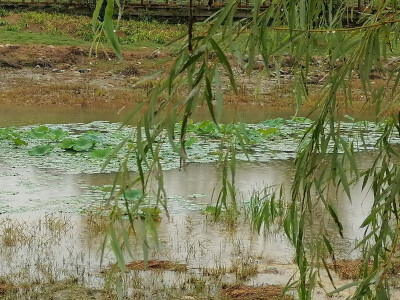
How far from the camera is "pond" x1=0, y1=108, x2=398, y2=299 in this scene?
4.56 metres

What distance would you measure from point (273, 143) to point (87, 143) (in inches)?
96.9

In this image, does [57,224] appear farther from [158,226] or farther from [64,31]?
[64,31]

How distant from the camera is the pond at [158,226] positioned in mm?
4559

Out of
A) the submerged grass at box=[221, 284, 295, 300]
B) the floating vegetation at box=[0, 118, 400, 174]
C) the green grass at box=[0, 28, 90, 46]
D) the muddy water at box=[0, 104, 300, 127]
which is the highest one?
the green grass at box=[0, 28, 90, 46]

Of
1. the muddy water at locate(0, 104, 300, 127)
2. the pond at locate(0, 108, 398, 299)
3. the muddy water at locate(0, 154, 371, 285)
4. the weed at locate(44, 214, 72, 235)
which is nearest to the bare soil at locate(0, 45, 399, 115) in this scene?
the muddy water at locate(0, 104, 300, 127)

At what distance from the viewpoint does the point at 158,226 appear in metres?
5.89

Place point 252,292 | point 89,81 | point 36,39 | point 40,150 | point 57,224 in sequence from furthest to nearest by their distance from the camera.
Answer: point 36,39 → point 89,81 → point 40,150 → point 57,224 → point 252,292

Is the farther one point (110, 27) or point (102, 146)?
point (102, 146)

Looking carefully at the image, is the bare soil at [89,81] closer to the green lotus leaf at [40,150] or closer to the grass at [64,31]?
the grass at [64,31]

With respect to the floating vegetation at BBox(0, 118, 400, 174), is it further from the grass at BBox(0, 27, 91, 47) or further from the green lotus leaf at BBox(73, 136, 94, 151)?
the grass at BBox(0, 27, 91, 47)

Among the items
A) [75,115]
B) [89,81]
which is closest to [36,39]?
[89,81]

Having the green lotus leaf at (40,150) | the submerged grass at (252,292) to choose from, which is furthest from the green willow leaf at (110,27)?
the green lotus leaf at (40,150)

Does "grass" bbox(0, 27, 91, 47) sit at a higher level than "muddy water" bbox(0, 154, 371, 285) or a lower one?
higher

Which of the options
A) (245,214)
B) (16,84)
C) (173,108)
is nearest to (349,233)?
(245,214)
